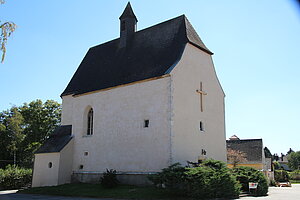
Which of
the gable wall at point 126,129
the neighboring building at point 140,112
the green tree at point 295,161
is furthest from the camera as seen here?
the green tree at point 295,161

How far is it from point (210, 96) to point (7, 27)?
700 inches

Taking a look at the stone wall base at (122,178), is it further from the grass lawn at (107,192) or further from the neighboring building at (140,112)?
the grass lawn at (107,192)

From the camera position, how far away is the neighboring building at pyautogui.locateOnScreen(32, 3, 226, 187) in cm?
2158

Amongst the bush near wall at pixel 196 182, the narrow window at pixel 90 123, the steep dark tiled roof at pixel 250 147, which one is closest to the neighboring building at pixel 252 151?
the steep dark tiled roof at pixel 250 147

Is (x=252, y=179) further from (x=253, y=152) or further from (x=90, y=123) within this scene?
(x=253, y=152)

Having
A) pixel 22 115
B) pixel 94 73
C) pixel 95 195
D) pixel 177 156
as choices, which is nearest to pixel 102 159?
pixel 95 195

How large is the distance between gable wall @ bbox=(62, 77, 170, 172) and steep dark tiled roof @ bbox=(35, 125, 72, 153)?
1.00m

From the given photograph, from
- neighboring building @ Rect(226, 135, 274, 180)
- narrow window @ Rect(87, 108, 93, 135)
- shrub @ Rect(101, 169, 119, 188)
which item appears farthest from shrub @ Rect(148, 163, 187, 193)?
neighboring building @ Rect(226, 135, 274, 180)

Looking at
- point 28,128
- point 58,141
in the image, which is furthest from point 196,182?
point 28,128

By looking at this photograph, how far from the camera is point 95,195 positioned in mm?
19703

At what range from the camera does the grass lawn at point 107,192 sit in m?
18.0

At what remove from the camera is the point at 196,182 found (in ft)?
54.8

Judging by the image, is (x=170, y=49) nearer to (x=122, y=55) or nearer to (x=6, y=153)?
(x=122, y=55)

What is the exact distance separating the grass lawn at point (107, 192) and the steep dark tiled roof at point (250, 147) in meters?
24.5
